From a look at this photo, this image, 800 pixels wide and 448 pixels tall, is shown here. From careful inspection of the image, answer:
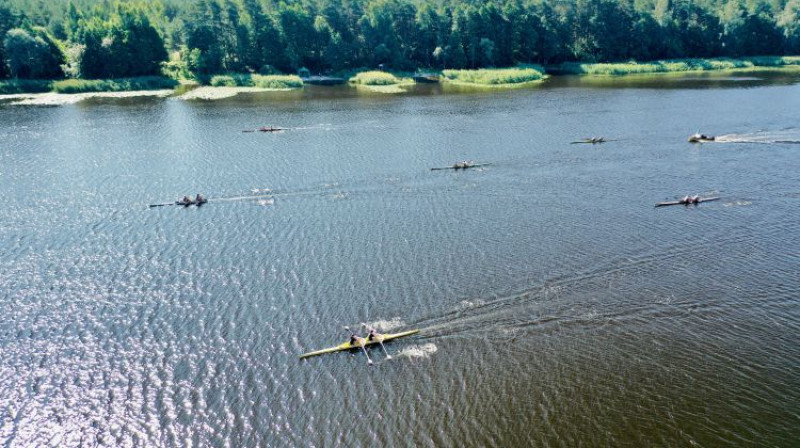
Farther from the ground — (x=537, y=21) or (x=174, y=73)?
(x=537, y=21)

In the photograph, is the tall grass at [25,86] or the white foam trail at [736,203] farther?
the tall grass at [25,86]

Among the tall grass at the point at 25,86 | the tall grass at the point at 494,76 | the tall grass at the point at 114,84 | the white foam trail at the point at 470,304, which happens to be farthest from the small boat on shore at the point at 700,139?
the tall grass at the point at 25,86

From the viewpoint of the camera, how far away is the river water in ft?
101

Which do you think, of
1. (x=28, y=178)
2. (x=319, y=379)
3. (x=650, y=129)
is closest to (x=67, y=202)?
(x=28, y=178)

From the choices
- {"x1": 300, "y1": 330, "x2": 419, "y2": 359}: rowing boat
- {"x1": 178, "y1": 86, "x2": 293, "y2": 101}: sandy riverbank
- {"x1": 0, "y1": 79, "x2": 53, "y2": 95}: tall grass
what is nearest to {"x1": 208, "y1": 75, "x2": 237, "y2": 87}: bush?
{"x1": 178, "y1": 86, "x2": 293, "y2": 101}: sandy riverbank

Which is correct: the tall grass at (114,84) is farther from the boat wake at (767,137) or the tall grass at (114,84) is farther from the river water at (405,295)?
the boat wake at (767,137)

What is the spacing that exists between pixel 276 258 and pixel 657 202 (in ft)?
125

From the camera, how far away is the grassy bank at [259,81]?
534 feet

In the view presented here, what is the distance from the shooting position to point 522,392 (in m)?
32.5

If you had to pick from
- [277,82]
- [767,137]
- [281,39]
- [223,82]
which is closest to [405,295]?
[767,137]

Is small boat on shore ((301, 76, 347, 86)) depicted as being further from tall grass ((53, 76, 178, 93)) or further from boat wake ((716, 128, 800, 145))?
boat wake ((716, 128, 800, 145))

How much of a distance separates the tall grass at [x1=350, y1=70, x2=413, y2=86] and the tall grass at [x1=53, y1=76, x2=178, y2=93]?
168 ft

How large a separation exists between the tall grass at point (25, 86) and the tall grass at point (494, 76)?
10743cm

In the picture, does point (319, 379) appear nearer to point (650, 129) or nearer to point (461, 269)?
point (461, 269)
